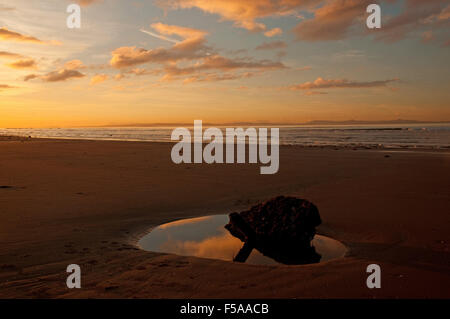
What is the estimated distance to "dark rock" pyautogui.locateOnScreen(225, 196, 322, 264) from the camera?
6152 mm

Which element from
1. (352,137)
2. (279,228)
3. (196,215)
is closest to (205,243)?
(279,228)

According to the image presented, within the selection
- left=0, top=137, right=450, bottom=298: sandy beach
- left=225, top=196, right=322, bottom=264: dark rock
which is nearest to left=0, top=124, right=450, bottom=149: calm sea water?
left=0, top=137, right=450, bottom=298: sandy beach

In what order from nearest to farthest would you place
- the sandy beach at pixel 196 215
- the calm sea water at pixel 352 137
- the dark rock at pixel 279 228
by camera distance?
the sandy beach at pixel 196 215, the dark rock at pixel 279 228, the calm sea water at pixel 352 137

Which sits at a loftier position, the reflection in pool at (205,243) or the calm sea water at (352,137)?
the calm sea water at (352,137)

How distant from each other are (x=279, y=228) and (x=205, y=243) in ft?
4.71

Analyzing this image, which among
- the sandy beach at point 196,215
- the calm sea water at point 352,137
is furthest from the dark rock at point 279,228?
the calm sea water at point 352,137

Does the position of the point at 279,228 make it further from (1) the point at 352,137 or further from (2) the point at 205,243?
(1) the point at 352,137

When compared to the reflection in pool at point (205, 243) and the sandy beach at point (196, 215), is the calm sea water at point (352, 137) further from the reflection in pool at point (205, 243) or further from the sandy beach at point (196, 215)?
the reflection in pool at point (205, 243)

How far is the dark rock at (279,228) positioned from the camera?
615cm

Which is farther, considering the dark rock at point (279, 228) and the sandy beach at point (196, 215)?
the dark rock at point (279, 228)

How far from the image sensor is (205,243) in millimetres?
6473

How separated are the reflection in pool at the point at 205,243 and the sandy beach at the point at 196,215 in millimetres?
298

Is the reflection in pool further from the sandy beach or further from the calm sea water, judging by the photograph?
the calm sea water
